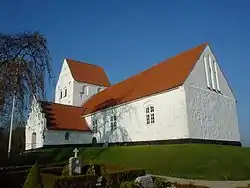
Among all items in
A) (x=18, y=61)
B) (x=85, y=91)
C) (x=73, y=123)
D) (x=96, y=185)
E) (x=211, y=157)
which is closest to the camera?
(x=96, y=185)

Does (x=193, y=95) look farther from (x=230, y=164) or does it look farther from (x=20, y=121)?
(x=20, y=121)

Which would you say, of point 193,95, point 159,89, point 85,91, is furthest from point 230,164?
point 85,91

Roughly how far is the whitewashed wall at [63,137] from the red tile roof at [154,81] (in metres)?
3.17

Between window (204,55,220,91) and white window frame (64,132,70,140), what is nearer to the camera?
window (204,55,220,91)

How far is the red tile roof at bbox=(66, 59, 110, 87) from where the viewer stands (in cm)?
4247

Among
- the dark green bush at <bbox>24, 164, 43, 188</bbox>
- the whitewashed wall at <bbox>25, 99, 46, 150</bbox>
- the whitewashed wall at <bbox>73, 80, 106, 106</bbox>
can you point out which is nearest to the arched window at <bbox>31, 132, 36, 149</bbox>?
the whitewashed wall at <bbox>25, 99, 46, 150</bbox>

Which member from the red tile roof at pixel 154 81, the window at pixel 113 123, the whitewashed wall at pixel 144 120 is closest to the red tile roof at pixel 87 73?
the red tile roof at pixel 154 81

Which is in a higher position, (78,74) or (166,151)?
(78,74)

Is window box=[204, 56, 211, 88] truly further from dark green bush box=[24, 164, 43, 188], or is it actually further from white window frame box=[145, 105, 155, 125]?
dark green bush box=[24, 164, 43, 188]

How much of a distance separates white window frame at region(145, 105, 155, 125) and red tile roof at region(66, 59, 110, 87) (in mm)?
18620

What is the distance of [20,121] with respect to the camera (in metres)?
13.8

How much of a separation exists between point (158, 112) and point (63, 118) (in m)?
13.3

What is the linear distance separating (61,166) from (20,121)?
14.8 ft

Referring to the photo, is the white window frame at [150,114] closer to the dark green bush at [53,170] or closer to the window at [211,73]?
the window at [211,73]
